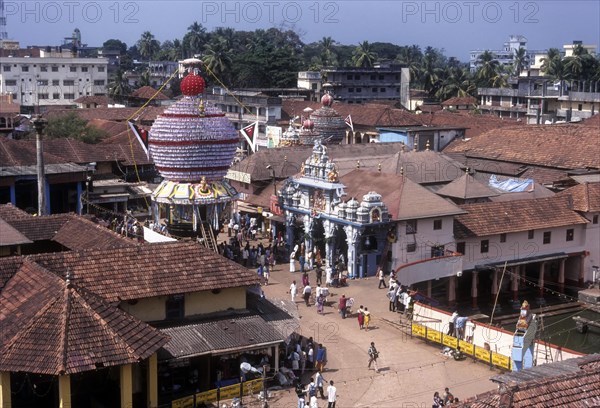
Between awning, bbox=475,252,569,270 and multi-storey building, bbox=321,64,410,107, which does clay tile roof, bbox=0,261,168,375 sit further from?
multi-storey building, bbox=321,64,410,107

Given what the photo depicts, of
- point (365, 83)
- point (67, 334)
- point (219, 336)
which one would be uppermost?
point (365, 83)

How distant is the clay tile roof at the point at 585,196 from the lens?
42.4m

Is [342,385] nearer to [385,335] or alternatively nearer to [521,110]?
[385,335]

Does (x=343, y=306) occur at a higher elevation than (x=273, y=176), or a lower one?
lower

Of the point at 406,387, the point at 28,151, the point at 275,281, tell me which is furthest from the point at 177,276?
the point at 28,151

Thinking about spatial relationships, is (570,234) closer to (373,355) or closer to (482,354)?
(482,354)

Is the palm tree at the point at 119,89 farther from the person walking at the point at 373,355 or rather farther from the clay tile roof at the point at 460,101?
the person walking at the point at 373,355

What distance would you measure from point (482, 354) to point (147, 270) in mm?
10986

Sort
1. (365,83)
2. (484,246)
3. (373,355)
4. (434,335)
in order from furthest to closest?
1. (365,83)
2. (484,246)
3. (434,335)
4. (373,355)

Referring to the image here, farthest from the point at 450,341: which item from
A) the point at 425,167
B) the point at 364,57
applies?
the point at 364,57

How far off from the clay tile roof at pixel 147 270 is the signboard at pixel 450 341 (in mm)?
7175

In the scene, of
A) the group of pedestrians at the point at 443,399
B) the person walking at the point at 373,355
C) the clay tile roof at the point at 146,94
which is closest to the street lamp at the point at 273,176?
the person walking at the point at 373,355

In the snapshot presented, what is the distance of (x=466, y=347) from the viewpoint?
A: 2819 centimetres

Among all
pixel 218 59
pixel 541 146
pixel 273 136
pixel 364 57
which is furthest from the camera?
pixel 364 57
